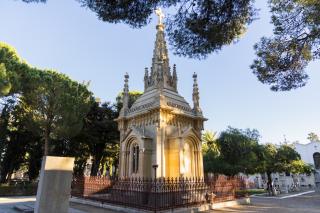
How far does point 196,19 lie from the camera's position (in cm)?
1054

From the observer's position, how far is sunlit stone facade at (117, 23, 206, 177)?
48.8 ft

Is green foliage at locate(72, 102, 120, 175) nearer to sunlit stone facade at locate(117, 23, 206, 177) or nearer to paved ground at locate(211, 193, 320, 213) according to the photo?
sunlit stone facade at locate(117, 23, 206, 177)

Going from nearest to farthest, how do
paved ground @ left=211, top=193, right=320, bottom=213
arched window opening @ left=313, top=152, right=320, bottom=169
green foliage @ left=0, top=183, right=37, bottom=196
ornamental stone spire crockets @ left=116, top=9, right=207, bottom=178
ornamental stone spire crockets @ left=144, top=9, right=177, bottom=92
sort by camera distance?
paved ground @ left=211, top=193, right=320, bottom=213
ornamental stone spire crockets @ left=116, top=9, right=207, bottom=178
ornamental stone spire crockets @ left=144, top=9, right=177, bottom=92
green foliage @ left=0, top=183, right=37, bottom=196
arched window opening @ left=313, top=152, right=320, bottom=169

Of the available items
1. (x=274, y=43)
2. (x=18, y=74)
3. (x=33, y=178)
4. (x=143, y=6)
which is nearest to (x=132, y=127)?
(x=143, y=6)

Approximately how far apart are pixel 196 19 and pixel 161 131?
701cm

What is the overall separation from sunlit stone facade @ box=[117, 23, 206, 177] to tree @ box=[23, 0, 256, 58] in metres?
4.78

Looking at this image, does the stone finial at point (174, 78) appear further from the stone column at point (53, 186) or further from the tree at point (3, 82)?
the tree at point (3, 82)

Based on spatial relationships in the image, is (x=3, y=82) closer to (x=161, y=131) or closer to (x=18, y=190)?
(x=18, y=190)

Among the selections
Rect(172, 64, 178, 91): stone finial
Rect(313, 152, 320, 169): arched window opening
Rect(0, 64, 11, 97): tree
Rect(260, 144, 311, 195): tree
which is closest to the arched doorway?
Rect(172, 64, 178, 91): stone finial

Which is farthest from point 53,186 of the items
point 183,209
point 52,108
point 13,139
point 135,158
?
point 13,139

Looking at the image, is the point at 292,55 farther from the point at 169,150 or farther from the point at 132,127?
the point at 132,127

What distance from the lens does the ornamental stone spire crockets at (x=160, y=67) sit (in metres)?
17.6

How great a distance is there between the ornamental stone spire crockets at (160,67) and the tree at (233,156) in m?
14.7

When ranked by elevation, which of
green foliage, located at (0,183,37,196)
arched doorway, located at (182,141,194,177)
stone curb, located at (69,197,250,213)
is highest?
arched doorway, located at (182,141,194,177)
